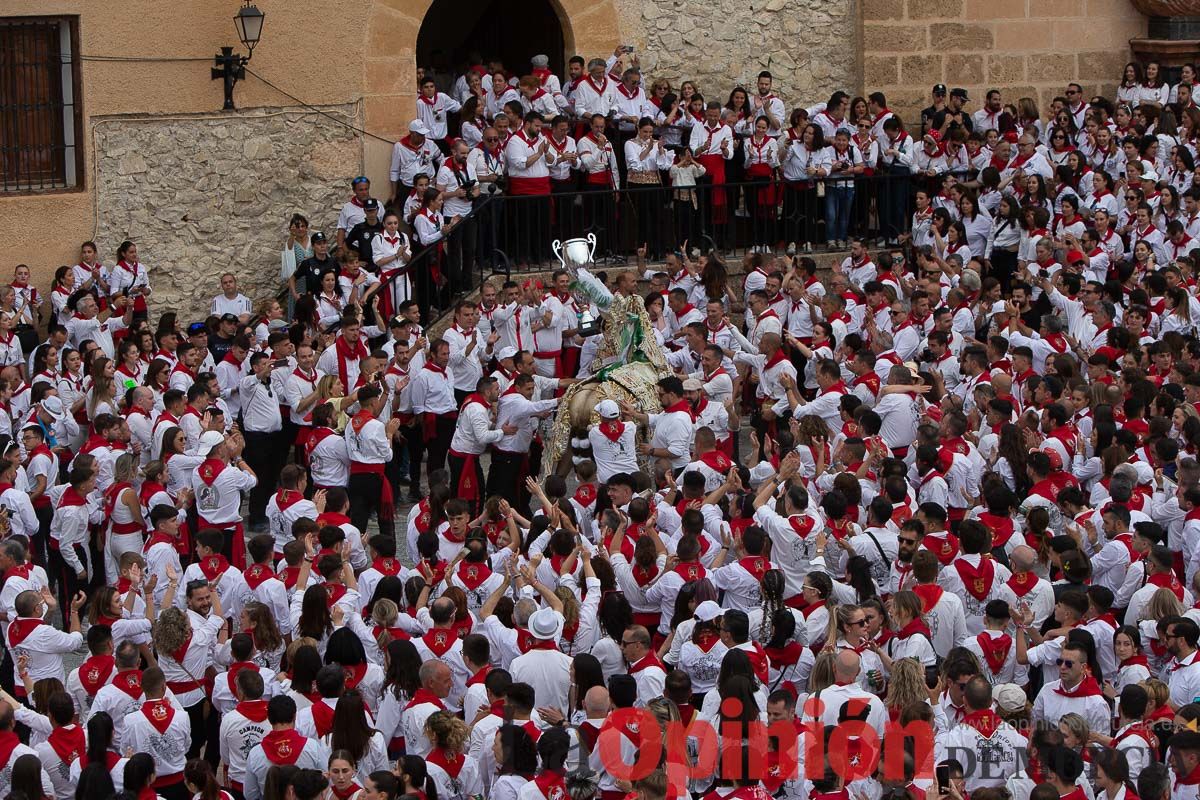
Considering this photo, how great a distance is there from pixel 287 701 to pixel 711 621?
2.49 metres

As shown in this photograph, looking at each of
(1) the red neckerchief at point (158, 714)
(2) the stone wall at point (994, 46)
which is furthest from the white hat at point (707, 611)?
(2) the stone wall at point (994, 46)

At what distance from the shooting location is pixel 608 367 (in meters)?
15.5

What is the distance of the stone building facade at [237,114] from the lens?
737 inches

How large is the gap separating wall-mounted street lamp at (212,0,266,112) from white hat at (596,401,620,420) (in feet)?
21.2

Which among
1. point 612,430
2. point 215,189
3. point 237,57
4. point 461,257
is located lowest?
point 612,430

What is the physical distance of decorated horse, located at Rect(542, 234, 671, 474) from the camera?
49.6 ft

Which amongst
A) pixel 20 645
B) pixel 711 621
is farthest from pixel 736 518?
pixel 20 645

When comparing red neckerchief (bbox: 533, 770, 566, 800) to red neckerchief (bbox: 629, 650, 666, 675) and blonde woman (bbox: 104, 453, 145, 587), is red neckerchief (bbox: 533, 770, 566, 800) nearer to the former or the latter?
red neckerchief (bbox: 629, 650, 666, 675)

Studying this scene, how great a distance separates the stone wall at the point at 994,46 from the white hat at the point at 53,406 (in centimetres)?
1095

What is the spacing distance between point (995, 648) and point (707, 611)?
5.39 feet

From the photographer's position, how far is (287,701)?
959 centimetres

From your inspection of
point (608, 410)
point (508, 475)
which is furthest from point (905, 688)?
point (508, 475)

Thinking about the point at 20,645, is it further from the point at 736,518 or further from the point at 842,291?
the point at 842,291

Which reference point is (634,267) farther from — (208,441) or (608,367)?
(208,441)
